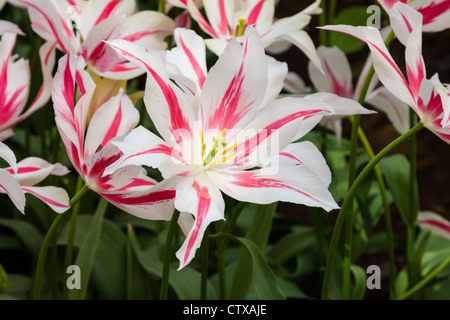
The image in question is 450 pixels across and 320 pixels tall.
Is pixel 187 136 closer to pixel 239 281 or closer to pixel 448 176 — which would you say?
pixel 239 281

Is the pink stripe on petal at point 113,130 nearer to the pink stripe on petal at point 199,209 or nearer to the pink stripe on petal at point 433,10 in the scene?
the pink stripe on petal at point 199,209

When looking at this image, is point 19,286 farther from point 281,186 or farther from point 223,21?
point 281,186

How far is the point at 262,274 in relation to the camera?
2.01ft

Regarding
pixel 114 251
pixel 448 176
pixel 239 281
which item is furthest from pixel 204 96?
pixel 448 176

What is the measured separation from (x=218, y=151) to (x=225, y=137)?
0.02 meters

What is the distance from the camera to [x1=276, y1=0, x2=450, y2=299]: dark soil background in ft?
4.90

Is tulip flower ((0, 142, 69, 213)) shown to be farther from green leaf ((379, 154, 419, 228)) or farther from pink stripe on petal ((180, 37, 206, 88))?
green leaf ((379, 154, 419, 228))

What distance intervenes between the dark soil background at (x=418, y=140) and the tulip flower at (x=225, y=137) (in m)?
0.80

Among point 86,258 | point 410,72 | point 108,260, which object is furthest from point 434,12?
point 108,260

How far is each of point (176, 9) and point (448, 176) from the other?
962 millimetres

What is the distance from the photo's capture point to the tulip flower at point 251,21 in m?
0.68

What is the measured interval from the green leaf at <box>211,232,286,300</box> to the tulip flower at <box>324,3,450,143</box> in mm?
190

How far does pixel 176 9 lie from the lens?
91cm

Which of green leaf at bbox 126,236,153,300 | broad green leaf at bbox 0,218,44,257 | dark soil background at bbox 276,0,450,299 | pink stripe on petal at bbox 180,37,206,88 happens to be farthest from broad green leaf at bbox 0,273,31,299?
dark soil background at bbox 276,0,450,299
